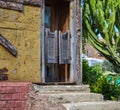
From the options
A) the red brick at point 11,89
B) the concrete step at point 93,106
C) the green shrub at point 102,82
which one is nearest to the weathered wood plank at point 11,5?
the red brick at point 11,89

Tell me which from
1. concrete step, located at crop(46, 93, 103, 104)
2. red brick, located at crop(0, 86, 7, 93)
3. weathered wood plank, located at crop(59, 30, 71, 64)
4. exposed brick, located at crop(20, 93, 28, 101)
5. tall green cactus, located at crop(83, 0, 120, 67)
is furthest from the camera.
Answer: tall green cactus, located at crop(83, 0, 120, 67)


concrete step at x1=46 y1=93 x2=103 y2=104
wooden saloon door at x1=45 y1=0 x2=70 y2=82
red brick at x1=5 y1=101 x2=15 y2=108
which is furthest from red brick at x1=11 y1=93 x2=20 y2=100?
wooden saloon door at x1=45 y1=0 x2=70 y2=82

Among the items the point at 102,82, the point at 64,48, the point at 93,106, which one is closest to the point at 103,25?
the point at 102,82

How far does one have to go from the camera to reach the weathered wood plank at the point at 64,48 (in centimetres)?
1010

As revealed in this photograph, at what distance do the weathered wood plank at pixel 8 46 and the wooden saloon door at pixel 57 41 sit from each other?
1133 millimetres

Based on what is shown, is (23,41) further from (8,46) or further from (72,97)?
(72,97)

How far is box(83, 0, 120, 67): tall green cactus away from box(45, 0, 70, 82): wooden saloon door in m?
2.15

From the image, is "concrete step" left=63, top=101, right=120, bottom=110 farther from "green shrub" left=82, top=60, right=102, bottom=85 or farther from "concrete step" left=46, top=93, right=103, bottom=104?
"green shrub" left=82, top=60, right=102, bottom=85

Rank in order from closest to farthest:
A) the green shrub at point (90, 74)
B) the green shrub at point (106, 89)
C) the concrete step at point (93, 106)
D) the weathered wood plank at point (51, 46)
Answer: the concrete step at point (93, 106), the weathered wood plank at point (51, 46), the green shrub at point (106, 89), the green shrub at point (90, 74)

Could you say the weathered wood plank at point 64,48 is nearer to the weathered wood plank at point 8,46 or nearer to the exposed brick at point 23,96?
the weathered wood plank at point 8,46

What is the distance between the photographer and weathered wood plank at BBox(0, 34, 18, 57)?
886 cm

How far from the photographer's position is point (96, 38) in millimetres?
12812

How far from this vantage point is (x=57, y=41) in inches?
400

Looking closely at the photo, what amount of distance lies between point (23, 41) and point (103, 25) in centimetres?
412
